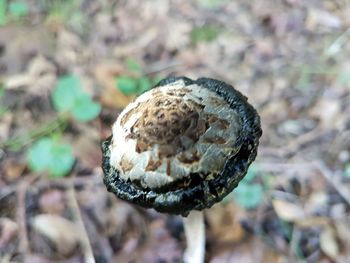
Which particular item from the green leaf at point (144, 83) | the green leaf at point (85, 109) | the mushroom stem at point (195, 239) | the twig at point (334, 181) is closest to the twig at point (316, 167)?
the twig at point (334, 181)

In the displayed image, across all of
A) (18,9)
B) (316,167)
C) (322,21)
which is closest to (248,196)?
(316,167)

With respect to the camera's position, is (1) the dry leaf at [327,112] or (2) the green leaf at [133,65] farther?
(2) the green leaf at [133,65]

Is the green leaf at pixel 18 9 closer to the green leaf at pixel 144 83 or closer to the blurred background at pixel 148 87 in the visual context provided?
the blurred background at pixel 148 87

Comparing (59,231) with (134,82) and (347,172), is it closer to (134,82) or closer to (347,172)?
(134,82)

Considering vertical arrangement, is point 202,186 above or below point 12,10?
above

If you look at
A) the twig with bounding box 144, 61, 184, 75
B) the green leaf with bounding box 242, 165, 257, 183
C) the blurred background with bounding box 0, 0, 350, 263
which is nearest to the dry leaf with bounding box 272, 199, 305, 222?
the blurred background with bounding box 0, 0, 350, 263

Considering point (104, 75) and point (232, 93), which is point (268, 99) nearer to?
point (104, 75)
